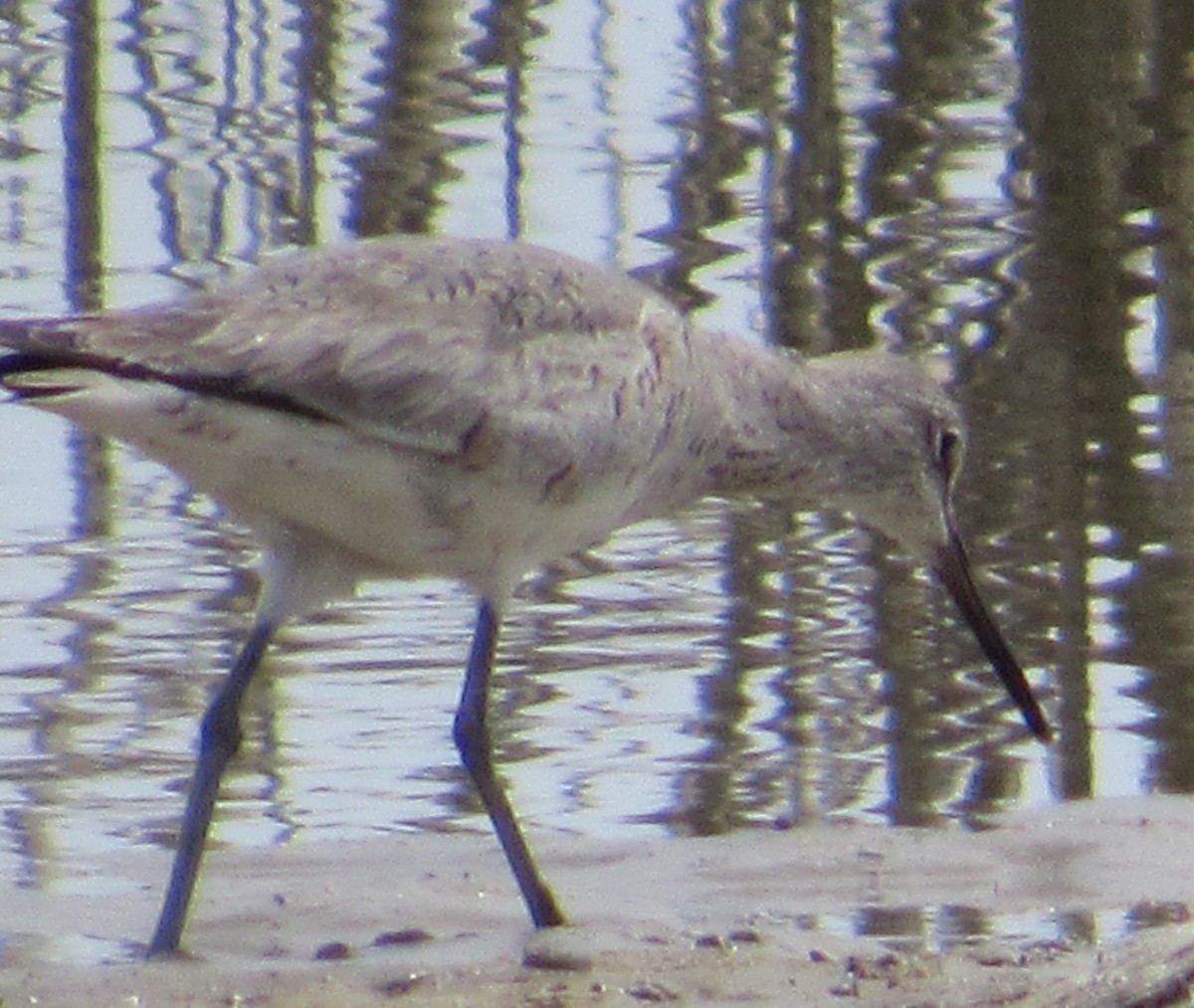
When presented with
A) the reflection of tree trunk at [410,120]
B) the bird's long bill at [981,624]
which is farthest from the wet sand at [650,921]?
the reflection of tree trunk at [410,120]

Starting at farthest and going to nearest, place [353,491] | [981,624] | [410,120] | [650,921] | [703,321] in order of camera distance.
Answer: [410,120] < [703,321] < [981,624] < [650,921] < [353,491]

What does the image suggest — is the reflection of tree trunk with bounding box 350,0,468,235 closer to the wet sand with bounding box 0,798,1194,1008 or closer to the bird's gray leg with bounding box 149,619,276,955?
the wet sand with bounding box 0,798,1194,1008

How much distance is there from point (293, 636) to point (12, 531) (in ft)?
3.15

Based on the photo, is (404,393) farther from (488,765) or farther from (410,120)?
(410,120)

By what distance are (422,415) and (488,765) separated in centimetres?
88

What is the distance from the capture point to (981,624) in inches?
276

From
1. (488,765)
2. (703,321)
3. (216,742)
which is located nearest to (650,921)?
(488,765)

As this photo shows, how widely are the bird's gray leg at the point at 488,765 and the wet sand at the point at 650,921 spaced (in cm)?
8

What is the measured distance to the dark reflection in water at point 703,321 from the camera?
6.92m

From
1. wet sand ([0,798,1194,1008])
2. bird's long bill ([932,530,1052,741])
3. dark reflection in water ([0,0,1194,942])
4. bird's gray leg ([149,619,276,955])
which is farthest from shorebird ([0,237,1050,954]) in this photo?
dark reflection in water ([0,0,1194,942])

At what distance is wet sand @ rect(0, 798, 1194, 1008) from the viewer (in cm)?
539

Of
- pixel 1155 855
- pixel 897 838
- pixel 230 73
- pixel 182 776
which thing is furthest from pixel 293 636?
pixel 230 73

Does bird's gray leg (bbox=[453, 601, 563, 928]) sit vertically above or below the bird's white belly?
below

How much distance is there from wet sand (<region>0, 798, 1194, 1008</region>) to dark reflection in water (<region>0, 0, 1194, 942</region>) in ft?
0.52
